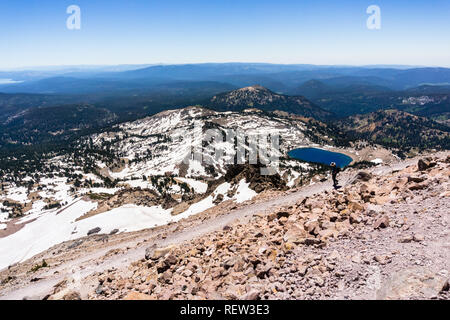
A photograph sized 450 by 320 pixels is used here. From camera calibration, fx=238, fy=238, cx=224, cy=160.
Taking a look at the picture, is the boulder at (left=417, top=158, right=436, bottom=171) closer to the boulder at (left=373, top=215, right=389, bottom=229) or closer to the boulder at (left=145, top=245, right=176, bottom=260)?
the boulder at (left=373, top=215, right=389, bottom=229)

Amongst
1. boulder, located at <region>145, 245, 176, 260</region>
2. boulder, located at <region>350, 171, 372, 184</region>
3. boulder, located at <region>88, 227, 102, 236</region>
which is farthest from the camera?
boulder, located at <region>88, 227, 102, 236</region>

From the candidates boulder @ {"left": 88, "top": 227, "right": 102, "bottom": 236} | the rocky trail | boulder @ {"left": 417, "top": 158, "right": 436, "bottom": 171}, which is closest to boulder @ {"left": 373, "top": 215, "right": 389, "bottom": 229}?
the rocky trail

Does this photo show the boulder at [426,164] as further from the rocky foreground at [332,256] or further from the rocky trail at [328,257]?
the rocky foreground at [332,256]

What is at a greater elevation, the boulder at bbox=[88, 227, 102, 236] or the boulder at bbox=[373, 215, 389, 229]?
the boulder at bbox=[373, 215, 389, 229]

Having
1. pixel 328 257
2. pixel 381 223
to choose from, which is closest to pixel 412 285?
pixel 328 257

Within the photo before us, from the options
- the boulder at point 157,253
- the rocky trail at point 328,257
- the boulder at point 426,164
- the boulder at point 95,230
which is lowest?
the boulder at point 95,230

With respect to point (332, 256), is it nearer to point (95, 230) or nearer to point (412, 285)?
point (412, 285)

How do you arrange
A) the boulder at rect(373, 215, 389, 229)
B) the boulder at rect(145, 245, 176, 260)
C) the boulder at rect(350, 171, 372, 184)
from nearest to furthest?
the boulder at rect(373, 215, 389, 229) < the boulder at rect(145, 245, 176, 260) < the boulder at rect(350, 171, 372, 184)

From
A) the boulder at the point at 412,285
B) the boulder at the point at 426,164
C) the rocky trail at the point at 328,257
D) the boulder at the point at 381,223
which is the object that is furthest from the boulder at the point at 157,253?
the boulder at the point at 426,164
